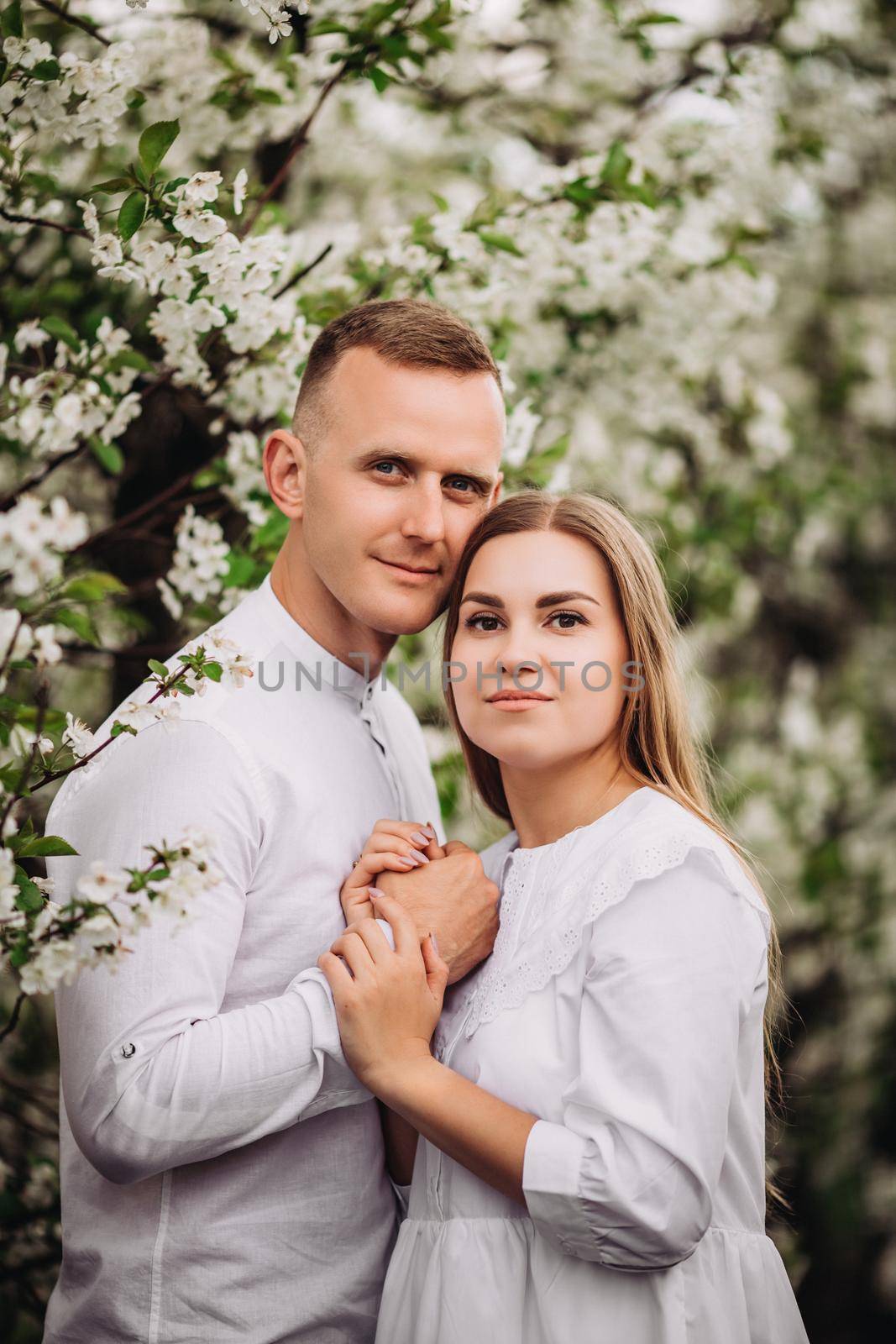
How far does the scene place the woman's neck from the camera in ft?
6.57

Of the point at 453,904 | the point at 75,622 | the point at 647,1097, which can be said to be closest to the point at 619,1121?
the point at 647,1097

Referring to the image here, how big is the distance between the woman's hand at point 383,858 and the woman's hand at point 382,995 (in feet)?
0.25

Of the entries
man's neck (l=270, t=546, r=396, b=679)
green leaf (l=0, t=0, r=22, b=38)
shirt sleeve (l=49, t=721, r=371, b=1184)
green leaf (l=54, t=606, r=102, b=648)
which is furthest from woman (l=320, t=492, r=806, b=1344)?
green leaf (l=0, t=0, r=22, b=38)

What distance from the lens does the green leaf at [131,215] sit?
6.12 feet

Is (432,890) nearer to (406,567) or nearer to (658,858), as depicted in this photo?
(658,858)

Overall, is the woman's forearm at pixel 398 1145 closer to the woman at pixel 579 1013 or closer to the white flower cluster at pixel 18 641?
the woman at pixel 579 1013

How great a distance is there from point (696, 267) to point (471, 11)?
1333mm

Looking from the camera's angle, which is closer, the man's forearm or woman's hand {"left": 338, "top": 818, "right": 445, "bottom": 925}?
the man's forearm

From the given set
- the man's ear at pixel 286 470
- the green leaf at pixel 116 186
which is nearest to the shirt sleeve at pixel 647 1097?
the man's ear at pixel 286 470

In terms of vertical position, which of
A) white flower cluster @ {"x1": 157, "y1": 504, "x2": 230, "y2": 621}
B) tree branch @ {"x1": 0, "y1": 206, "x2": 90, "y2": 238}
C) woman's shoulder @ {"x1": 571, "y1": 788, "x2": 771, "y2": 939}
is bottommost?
white flower cluster @ {"x1": 157, "y1": 504, "x2": 230, "y2": 621}

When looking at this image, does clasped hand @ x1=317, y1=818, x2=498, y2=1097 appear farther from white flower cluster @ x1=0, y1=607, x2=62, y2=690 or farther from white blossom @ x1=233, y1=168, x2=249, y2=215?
white blossom @ x1=233, y1=168, x2=249, y2=215

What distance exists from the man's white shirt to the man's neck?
0.59 feet

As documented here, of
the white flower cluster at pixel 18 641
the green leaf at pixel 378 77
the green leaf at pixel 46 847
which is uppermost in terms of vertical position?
the green leaf at pixel 378 77

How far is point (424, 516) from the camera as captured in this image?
2062 millimetres
